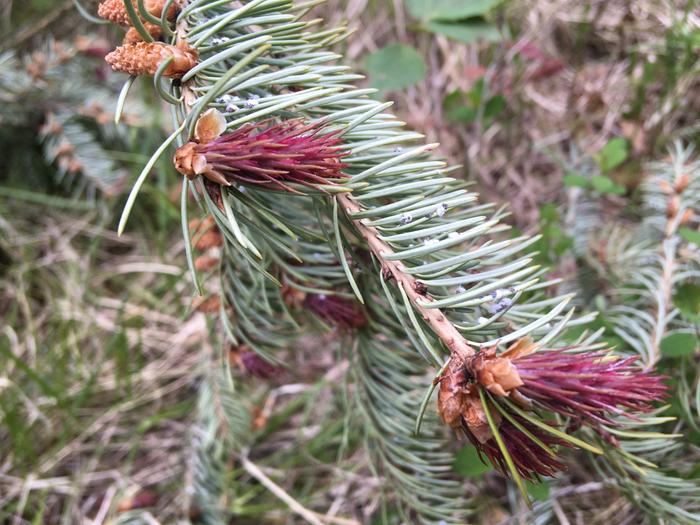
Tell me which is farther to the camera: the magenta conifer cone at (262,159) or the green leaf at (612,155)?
the green leaf at (612,155)

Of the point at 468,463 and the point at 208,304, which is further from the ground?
the point at 208,304

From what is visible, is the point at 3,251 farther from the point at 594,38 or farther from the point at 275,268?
the point at 594,38

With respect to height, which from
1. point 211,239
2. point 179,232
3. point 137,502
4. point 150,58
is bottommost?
point 137,502

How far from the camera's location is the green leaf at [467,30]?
4.15 feet

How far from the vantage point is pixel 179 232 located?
1.38m

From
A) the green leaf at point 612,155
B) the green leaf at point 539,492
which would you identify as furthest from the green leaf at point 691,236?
the green leaf at point 539,492

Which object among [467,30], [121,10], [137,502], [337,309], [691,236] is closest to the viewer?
[121,10]

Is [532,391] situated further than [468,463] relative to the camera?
No

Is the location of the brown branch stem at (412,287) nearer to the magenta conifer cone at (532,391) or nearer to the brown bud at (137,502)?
the magenta conifer cone at (532,391)

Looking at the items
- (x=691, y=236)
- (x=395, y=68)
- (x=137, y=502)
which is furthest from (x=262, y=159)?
(x=395, y=68)

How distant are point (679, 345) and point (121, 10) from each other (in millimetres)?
725

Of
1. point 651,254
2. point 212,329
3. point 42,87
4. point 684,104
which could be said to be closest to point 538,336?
point 651,254

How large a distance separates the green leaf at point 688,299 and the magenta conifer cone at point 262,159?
0.54 metres

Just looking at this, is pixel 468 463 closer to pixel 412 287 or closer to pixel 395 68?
pixel 412 287
